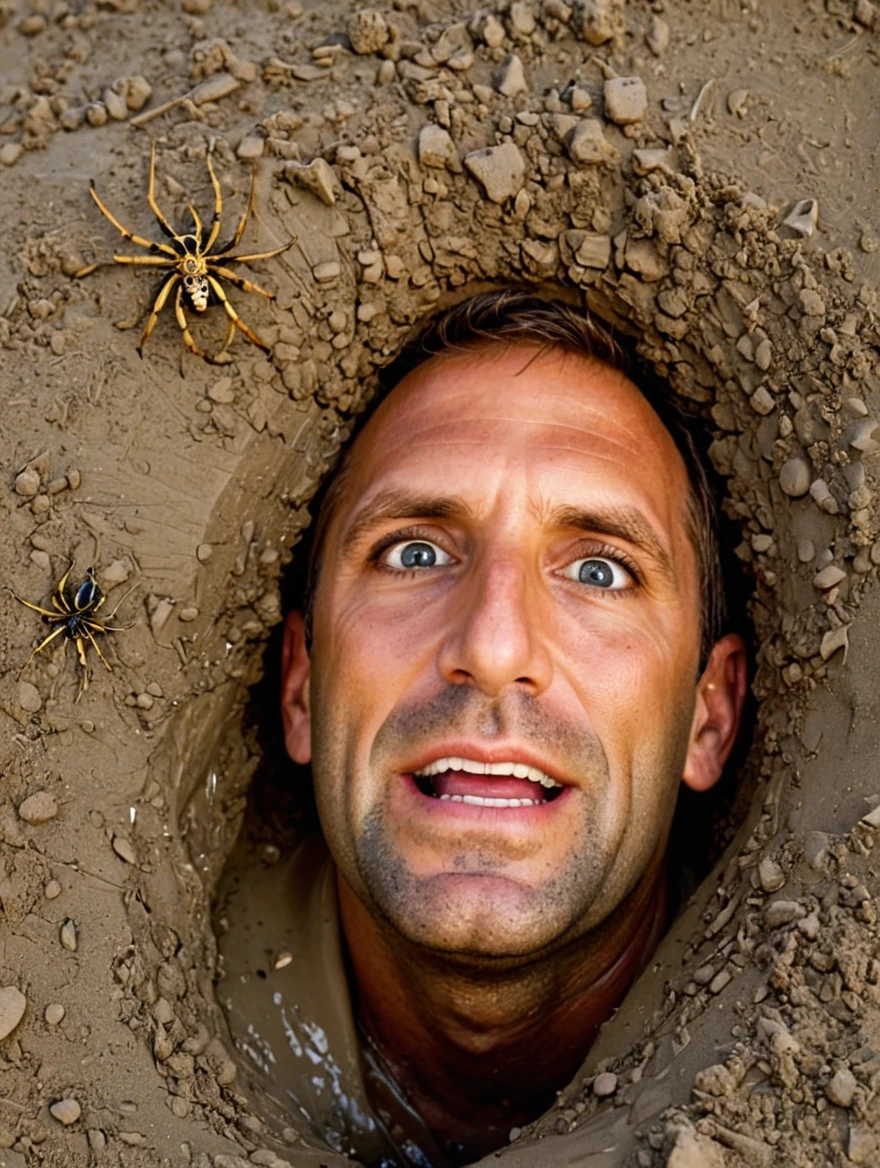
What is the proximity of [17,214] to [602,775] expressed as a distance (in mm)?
1802

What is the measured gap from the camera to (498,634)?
9.70ft

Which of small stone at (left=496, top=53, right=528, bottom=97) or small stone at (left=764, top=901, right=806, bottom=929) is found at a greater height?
small stone at (left=496, top=53, right=528, bottom=97)

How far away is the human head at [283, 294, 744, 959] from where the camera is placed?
297 cm

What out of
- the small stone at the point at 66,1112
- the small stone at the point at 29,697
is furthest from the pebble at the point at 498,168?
the small stone at the point at 66,1112

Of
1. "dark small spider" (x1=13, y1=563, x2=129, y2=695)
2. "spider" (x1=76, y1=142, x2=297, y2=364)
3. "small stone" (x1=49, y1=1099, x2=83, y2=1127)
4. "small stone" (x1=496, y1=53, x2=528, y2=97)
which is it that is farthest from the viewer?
"small stone" (x1=496, y1=53, x2=528, y2=97)

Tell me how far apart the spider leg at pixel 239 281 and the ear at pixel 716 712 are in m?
1.36

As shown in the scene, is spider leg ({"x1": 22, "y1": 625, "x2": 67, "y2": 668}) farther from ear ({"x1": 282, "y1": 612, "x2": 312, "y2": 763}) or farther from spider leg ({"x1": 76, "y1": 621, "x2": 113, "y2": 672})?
ear ({"x1": 282, "y1": 612, "x2": 312, "y2": 763})

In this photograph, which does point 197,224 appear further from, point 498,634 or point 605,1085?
point 605,1085

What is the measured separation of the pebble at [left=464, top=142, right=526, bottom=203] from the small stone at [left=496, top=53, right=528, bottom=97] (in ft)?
0.43

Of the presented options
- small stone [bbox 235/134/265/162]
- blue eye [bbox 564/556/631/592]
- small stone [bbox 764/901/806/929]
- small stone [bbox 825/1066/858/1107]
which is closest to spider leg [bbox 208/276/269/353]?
small stone [bbox 235/134/265/162]

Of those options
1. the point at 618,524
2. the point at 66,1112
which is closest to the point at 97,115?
the point at 618,524

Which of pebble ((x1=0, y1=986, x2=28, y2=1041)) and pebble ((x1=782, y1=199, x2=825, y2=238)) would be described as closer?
pebble ((x1=0, y1=986, x2=28, y2=1041))

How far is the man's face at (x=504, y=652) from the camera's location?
2963 millimetres

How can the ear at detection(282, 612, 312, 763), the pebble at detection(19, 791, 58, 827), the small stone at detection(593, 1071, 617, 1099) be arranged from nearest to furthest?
the small stone at detection(593, 1071, 617, 1099) < the pebble at detection(19, 791, 58, 827) < the ear at detection(282, 612, 312, 763)
